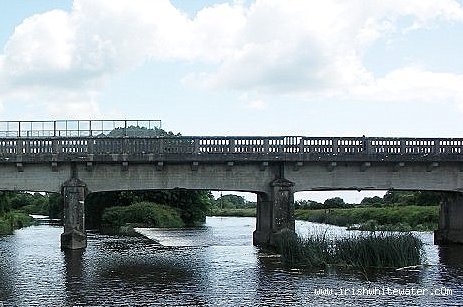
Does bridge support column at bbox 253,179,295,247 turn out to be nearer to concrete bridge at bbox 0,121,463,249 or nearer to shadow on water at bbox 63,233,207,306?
concrete bridge at bbox 0,121,463,249

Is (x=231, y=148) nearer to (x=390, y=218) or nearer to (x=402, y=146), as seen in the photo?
(x=402, y=146)

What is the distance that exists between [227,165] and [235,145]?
120 cm

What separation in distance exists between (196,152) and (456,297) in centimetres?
1807

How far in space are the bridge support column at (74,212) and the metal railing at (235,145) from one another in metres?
1.81

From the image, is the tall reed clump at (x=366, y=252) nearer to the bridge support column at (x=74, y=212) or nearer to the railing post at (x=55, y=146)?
the bridge support column at (x=74, y=212)

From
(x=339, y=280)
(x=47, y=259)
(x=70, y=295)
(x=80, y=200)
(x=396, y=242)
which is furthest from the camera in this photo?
(x=80, y=200)

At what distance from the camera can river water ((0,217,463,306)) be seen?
67.6 feet

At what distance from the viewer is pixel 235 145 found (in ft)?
119

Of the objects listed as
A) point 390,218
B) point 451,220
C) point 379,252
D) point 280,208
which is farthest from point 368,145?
point 390,218

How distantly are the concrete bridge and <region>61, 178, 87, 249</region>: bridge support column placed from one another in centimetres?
5

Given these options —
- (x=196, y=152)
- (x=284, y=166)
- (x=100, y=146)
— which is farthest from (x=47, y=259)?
(x=284, y=166)

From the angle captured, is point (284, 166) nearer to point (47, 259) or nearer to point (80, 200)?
point (80, 200)

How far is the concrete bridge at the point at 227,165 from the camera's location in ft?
116

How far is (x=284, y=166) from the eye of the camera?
37250 mm
